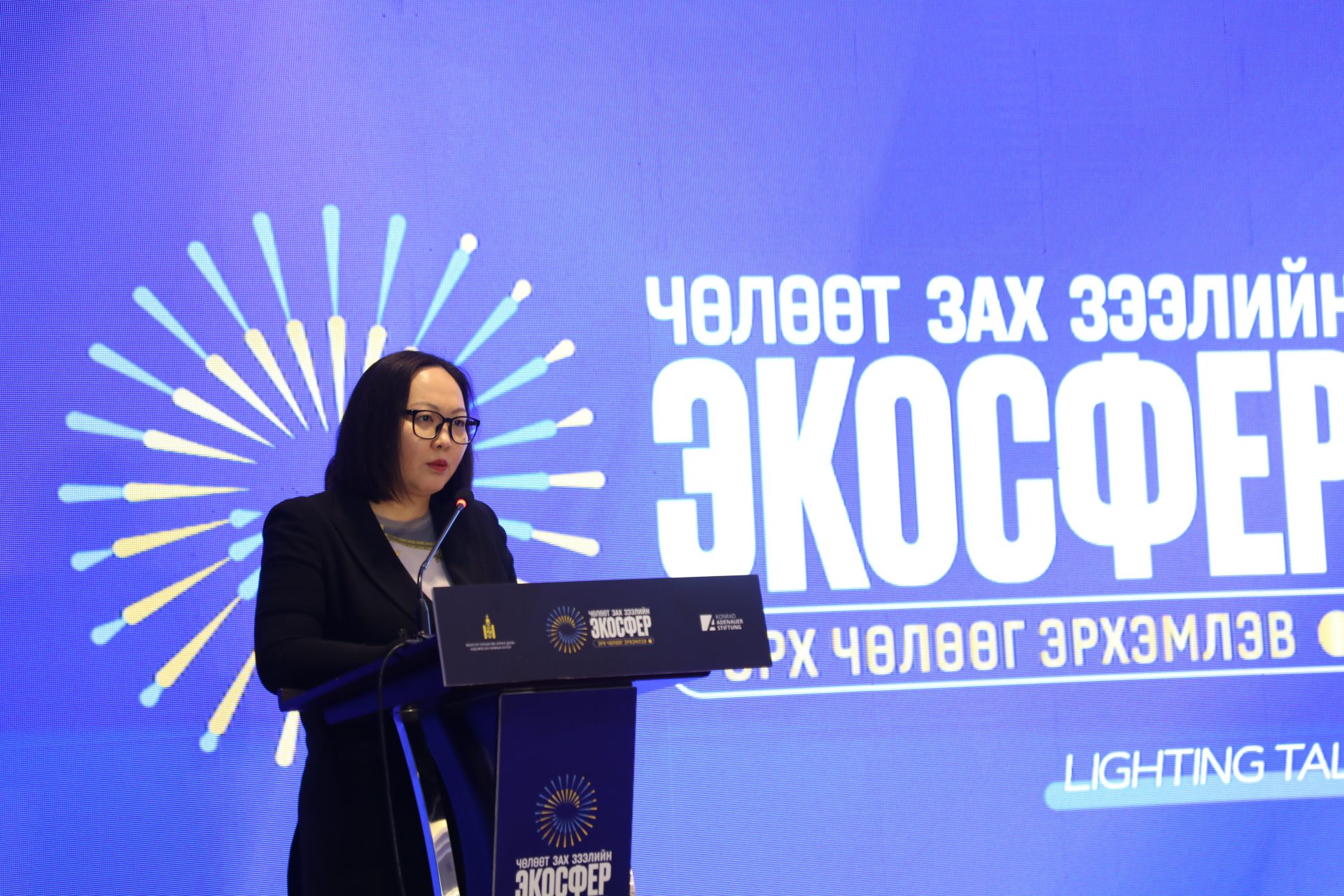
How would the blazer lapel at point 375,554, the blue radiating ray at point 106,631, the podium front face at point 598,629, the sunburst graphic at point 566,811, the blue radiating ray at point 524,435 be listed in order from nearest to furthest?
the podium front face at point 598,629 → the sunburst graphic at point 566,811 → the blazer lapel at point 375,554 → the blue radiating ray at point 106,631 → the blue radiating ray at point 524,435

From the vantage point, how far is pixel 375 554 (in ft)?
6.47

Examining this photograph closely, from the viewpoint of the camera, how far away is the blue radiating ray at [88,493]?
3045mm

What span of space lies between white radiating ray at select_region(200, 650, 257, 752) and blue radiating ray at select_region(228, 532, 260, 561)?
224 millimetres

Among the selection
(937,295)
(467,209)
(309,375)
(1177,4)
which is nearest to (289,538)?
(309,375)

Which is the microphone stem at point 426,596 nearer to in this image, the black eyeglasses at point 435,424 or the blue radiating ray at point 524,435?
the black eyeglasses at point 435,424

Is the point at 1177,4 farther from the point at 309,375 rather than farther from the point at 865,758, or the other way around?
the point at 309,375

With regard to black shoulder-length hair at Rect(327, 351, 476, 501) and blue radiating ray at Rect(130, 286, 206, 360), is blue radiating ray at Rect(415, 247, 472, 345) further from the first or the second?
black shoulder-length hair at Rect(327, 351, 476, 501)

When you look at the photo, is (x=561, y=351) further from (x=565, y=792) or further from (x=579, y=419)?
(x=565, y=792)

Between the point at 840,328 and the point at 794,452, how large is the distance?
0.34 meters

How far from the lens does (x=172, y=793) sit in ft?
9.95

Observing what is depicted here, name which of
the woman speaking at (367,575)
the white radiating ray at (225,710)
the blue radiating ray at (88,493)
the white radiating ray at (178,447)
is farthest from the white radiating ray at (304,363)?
the woman speaking at (367,575)

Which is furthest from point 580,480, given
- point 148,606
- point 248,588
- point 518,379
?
point 148,606

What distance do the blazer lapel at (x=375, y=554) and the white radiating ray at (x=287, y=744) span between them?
1.25 metres

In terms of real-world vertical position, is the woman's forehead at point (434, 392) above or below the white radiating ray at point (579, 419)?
below
